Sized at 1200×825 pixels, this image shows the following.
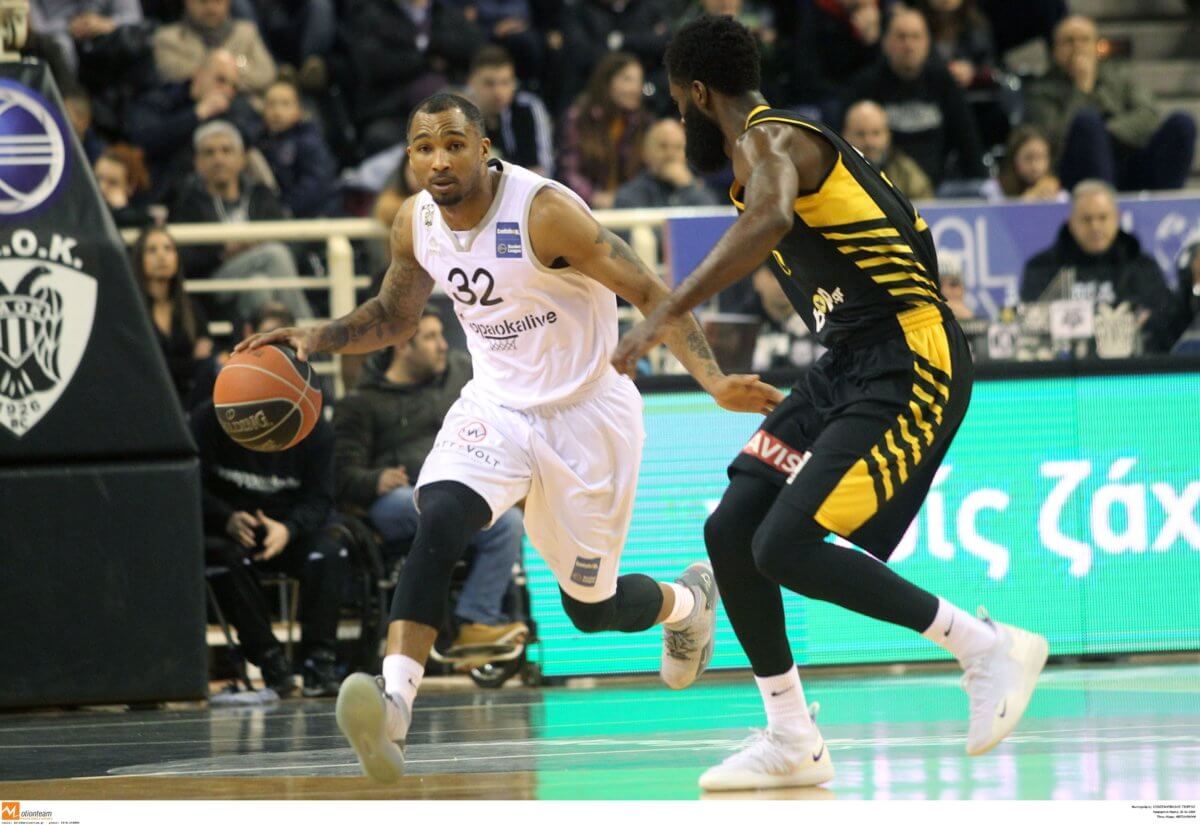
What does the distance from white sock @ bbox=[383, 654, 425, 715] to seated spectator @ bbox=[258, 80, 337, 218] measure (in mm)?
7188

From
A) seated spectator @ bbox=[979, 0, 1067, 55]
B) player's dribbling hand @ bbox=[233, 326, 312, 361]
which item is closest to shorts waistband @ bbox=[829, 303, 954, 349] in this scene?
player's dribbling hand @ bbox=[233, 326, 312, 361]

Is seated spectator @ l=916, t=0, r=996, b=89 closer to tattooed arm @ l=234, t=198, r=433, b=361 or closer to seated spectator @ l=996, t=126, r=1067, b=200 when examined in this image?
seated spectator @ l=996, t=126, r=1067, b=200

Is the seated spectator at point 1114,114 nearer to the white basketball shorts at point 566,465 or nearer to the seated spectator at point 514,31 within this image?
the seated spectator at point 514,31

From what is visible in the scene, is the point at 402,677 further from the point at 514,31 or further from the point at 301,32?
the point at 301,32

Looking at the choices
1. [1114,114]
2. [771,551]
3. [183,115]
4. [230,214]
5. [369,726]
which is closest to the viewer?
[369,726]

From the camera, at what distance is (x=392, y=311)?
6457mm

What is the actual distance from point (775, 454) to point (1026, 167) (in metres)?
7.46

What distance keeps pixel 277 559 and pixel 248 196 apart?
293 centimetres

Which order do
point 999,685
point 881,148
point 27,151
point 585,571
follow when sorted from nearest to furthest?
point 999,685 < point 585,571 < point 27,151 < point 881,148

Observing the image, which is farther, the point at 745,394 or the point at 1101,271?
the point at 1101,271

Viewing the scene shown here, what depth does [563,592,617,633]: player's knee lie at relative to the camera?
21.7 ft

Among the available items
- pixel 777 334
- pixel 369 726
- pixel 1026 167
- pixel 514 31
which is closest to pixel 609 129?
pixel 514 31

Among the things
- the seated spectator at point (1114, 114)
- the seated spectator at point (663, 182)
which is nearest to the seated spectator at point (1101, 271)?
the seated spectator at point (663, 182)

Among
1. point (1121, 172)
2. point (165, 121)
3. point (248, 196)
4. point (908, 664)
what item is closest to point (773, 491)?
point (908, 664)
